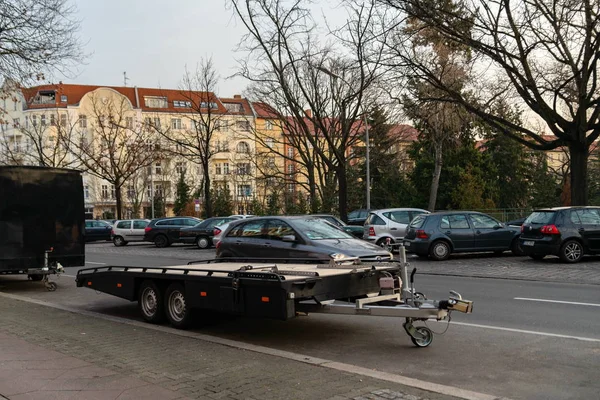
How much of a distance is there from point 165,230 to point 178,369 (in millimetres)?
27572

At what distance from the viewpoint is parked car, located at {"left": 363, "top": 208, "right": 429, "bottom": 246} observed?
73.7ft

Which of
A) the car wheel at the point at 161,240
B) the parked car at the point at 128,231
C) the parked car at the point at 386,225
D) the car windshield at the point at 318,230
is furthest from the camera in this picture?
the parked car at the point at 128,231

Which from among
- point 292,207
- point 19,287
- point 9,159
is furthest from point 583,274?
point 9,159

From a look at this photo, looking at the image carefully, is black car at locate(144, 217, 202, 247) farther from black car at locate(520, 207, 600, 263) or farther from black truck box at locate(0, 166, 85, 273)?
black car at locate(520, 207, 600, 263)

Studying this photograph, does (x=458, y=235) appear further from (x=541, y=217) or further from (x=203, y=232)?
(x=203, y=232)

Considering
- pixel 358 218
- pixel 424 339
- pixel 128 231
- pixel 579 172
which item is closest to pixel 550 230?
pixel 579 172

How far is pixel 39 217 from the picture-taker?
1377 centimetres

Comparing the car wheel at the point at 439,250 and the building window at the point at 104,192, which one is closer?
the car wheel at the point at 439,250

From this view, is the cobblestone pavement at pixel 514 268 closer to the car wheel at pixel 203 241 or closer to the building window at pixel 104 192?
the car wheel at pixel 203 241

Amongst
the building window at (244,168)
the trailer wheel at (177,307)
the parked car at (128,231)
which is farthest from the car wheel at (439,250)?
the building window at (244,168)

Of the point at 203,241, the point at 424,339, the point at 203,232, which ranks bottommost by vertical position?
the point at 424,339

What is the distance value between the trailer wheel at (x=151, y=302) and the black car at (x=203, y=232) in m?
20.6

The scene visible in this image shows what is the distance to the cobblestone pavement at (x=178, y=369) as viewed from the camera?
17.9 ft

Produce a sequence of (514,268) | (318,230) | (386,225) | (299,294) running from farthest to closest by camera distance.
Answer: (386,225)
(514,268)
(318,230)
(299,294)
